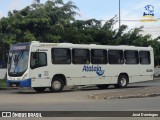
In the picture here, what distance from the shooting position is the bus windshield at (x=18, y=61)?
26719 millimetres

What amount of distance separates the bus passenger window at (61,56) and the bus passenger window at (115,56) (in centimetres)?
364

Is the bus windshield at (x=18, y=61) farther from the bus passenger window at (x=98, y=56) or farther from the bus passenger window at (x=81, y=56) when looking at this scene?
the bus passenger window at (x=98, y=56)

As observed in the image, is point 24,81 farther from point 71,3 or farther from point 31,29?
point 71,3

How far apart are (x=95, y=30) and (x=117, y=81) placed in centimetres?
1675

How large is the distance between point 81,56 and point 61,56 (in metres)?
1.67

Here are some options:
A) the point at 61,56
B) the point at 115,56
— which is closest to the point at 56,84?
the point at 61,56

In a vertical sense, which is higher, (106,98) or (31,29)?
(31,29)

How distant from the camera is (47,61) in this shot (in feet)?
89.2

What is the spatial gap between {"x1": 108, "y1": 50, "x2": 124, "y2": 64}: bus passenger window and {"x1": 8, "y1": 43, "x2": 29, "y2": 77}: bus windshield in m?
6.46

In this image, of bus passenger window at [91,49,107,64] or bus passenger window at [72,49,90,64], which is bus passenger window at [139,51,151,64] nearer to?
bus passenger window at [91,49,107,64]

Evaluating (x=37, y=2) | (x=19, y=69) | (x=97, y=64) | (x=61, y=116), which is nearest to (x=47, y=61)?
(x=19, y=69)

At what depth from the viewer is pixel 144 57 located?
33.3m

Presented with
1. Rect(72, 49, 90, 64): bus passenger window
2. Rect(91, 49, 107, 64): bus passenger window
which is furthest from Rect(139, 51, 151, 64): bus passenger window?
Rect(72, 49, 90, 64): bus passenger window

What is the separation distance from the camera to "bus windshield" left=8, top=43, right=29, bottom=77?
26.7 m
